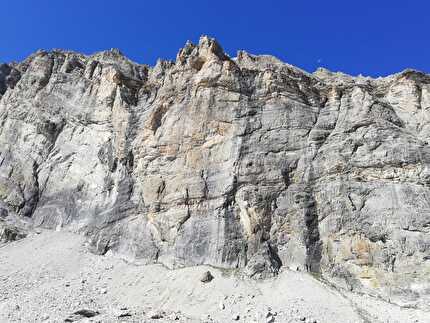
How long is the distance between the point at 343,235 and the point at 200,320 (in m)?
11.2

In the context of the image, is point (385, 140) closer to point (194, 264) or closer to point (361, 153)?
Result: point (361, 153)

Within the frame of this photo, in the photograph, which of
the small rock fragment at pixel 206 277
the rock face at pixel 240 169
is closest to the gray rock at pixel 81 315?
the small rock fragment at pixel 206 277

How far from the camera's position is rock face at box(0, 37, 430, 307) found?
31.0 metres

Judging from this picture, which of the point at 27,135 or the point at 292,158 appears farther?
the point at 27,135

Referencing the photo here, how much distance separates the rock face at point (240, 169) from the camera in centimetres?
3095

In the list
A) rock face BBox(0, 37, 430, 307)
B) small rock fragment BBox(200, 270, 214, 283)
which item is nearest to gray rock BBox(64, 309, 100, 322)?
small rock fragment BBox(200, 270, 214, 283)

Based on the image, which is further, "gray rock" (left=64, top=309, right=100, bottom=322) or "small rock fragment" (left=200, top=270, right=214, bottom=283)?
"small rock fragment" (left=200, top=270, right=214, bottom=283)

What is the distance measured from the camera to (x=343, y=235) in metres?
31.4

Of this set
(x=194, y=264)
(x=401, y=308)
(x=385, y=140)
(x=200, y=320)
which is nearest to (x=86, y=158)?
(x=194, y=264)

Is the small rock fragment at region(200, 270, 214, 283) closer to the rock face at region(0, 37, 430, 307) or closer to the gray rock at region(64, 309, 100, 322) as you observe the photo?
the rock face at region(0, 37, 430, 307)

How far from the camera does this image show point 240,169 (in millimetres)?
36469

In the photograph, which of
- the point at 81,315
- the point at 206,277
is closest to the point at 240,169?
the point at 206,277

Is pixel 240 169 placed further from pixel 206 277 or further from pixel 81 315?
pixel 81 315

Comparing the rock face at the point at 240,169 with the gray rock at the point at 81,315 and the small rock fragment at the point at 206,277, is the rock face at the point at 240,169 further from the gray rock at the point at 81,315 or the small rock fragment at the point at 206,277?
the gray rock at the point at 81,315
